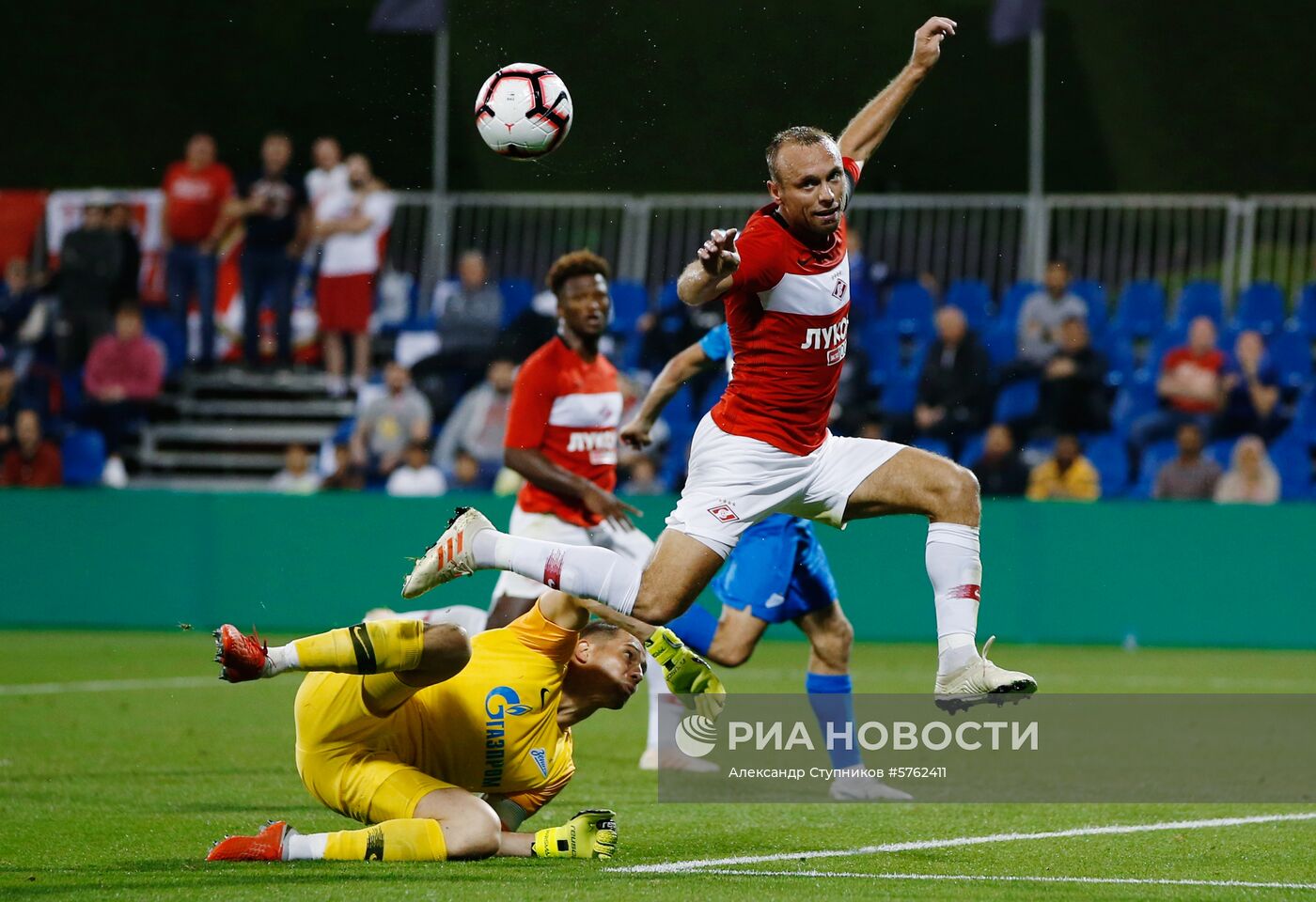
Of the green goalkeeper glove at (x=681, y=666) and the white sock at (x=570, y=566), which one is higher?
the white sock at (x=570, y=566)

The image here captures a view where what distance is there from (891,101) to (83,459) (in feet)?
42.9

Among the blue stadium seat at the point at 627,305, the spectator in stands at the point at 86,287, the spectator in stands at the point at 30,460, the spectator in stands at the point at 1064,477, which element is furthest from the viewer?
the spectator in stands at the point at 86,287

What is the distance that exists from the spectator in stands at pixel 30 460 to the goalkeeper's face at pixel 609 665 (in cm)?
1260

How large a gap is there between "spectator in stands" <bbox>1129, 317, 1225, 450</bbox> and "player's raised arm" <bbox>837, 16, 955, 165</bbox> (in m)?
9.61

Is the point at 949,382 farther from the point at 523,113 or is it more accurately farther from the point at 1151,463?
the point at 523,113

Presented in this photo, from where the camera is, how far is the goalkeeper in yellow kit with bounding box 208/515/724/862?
6309 millimetres

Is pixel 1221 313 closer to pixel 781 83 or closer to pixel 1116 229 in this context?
pixel 1116 229

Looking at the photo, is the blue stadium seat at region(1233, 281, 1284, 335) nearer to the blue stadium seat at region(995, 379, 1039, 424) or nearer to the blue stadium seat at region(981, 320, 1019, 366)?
the blue stadium seat at region(981, 320, 1019, 366)

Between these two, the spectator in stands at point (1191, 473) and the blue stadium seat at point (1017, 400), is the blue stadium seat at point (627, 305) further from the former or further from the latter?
the spectator in stands at point (1191, 473)

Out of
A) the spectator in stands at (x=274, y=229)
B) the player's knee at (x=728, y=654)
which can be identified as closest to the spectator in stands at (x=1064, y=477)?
the spectator in stands at (x=274, y=229)

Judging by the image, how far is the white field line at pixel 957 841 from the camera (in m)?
6.60

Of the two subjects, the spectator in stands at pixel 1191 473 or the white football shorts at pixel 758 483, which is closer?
the white football shorts at pixel 758 483

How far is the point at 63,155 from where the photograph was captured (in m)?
29.6

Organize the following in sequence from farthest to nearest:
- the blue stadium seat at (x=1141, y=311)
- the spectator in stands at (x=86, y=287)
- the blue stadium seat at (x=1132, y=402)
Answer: the spectator in stands at (x=86, y=287) < the blue stadium seat at (x=1141, y=311) < the blue stadium seat at (x=1132, y=402)
